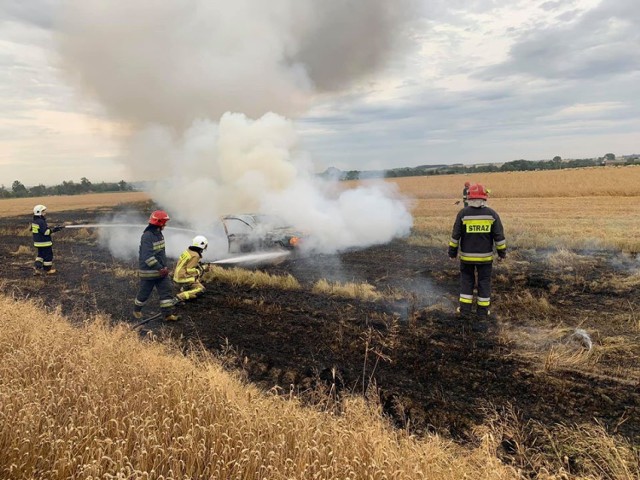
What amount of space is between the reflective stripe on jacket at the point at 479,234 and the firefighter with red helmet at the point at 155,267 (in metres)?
4.86

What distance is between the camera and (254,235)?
12602 millimetres

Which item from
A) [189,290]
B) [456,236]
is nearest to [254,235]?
[189,290]

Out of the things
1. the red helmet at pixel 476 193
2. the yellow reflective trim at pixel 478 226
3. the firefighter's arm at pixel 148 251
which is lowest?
the firefighter's arm at pixel 148 251

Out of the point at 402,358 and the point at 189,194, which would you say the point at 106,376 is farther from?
the point at 189,194

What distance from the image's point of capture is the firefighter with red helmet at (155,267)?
753cm

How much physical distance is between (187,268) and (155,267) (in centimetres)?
57

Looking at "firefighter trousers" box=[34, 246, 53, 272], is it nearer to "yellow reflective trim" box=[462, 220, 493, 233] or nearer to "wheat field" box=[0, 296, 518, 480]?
"wheat field" box=[0, 296, 518, 480]

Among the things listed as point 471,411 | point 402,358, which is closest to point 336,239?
point 402,358

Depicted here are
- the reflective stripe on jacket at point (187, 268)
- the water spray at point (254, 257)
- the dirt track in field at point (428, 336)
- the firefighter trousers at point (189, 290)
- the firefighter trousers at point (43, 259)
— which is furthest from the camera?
the water spray at point (254, 257)

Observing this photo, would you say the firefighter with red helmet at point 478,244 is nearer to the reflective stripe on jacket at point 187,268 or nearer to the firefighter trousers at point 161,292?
the reflective stripe on jacket at point 187,268

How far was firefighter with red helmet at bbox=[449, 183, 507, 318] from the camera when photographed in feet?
22.3

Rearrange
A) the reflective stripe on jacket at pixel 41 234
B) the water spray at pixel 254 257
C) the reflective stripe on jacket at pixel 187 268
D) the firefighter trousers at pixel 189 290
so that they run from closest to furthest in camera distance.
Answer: the reflective stripe on jacket at pixel 187 268
the firefighter trousers at pixel 189 290
the reflective stripe on jacket at pixel 41 234
the water spray at pixel 254 257

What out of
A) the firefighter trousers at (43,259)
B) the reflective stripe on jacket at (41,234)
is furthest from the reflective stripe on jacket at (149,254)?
the firefighter trousers at (43,259)

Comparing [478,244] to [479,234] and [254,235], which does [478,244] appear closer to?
[479,234]
